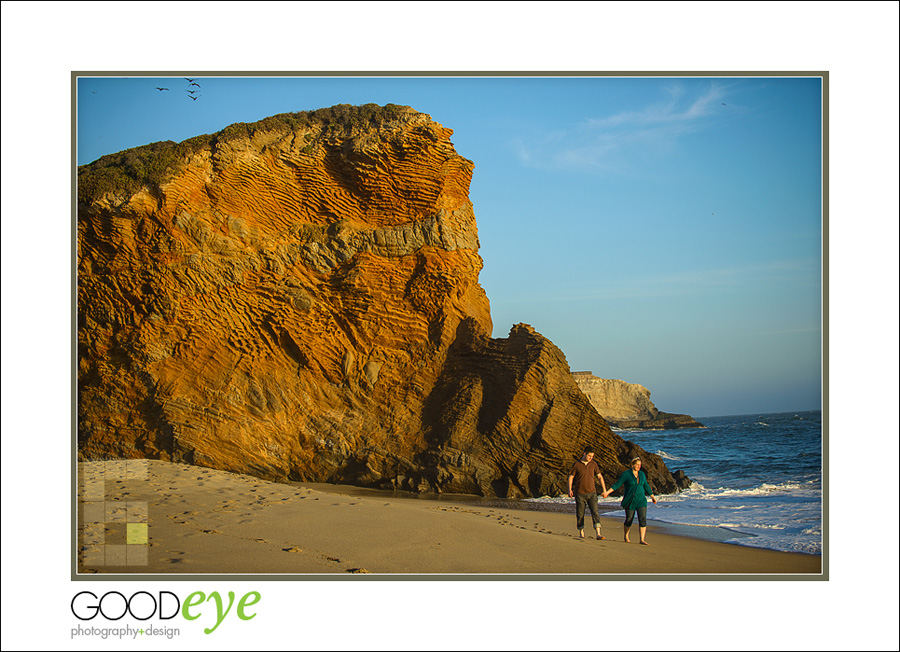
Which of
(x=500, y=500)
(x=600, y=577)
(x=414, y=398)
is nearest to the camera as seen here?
(x=600, y=577)

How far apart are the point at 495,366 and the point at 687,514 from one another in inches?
188

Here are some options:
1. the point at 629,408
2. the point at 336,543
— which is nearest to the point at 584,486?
the point at 336,543

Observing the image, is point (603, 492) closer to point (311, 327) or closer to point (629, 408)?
point (311, 327)

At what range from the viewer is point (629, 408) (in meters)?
49.6

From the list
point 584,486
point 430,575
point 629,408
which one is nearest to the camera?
point 430,575

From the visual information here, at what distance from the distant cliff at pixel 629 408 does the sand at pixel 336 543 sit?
1439 inches

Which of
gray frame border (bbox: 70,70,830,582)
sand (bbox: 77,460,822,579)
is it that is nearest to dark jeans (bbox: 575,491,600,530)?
sand (bbox: 77,460,822,579)

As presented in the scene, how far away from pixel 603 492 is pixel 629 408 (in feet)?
144

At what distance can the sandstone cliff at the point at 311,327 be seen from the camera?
12.6 metres

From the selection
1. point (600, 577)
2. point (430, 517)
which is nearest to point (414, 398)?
point (430, 517)

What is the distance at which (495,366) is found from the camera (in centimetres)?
1348

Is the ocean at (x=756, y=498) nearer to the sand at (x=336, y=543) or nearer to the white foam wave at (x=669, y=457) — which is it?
the white foam wave at (x=669, y=457)

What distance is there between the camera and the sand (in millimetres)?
5867
